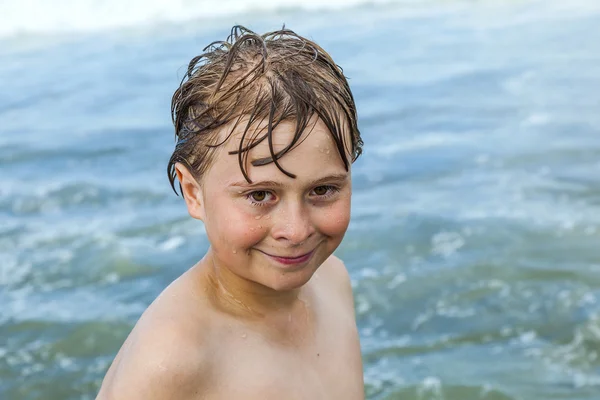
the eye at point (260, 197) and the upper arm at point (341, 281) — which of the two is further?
the upper arm at point (341, 281)

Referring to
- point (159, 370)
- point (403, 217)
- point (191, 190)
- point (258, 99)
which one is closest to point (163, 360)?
point (159, 370)

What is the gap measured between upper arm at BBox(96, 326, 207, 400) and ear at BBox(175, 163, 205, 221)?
31 cm

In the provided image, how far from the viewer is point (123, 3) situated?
1653 centimetres

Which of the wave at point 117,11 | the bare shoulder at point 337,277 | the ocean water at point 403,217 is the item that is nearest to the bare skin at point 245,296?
the bare shoulder at point 337,277

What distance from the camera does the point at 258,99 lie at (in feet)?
6.44

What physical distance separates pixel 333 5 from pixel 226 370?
14681 mm

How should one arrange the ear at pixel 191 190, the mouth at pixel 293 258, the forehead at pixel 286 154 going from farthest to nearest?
1. the ear at pixel 191 190
2. the mouth at pixel 293 258
3. the forehead at pixel 286 154

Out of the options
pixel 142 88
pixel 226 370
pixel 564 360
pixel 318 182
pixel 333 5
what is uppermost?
pixel 333 5

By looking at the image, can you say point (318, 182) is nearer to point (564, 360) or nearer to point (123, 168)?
point (564, 360)

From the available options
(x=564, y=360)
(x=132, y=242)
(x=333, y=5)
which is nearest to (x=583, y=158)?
(x=564, y=360)

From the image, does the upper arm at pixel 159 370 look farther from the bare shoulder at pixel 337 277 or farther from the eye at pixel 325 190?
the bare shoulder at pixel 337 277

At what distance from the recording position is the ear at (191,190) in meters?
2.16

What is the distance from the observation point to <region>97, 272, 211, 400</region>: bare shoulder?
1.97m

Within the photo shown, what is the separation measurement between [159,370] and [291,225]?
16.9 inches
